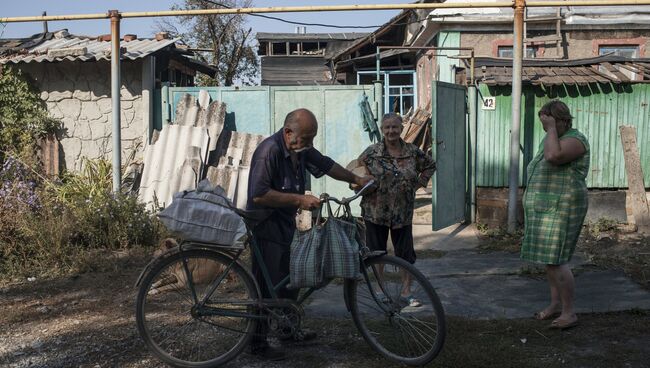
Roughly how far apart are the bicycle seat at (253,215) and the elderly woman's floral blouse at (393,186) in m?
1.31

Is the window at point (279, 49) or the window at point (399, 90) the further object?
the window at point (279, 49)

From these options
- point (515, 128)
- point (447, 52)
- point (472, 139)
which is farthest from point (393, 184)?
point (447, 52)

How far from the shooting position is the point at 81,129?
10367mm

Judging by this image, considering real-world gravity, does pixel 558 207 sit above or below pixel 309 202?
below

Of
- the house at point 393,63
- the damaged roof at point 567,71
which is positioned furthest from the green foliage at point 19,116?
the house at point 393,63

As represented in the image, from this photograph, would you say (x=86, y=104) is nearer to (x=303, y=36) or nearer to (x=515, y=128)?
(x=515, y=128)

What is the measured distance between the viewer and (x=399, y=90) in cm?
2109

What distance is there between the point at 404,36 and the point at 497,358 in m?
18.8

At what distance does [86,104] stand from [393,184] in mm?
6843

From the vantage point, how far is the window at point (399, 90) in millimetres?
20688

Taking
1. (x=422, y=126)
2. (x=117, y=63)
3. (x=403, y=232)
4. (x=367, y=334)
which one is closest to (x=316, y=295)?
(x=403, y=232)

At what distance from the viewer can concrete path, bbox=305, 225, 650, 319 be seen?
5.42m

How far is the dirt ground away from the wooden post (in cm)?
427

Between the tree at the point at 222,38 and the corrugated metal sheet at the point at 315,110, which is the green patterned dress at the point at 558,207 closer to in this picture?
the corrugated metal sheet at the point at 315,110
